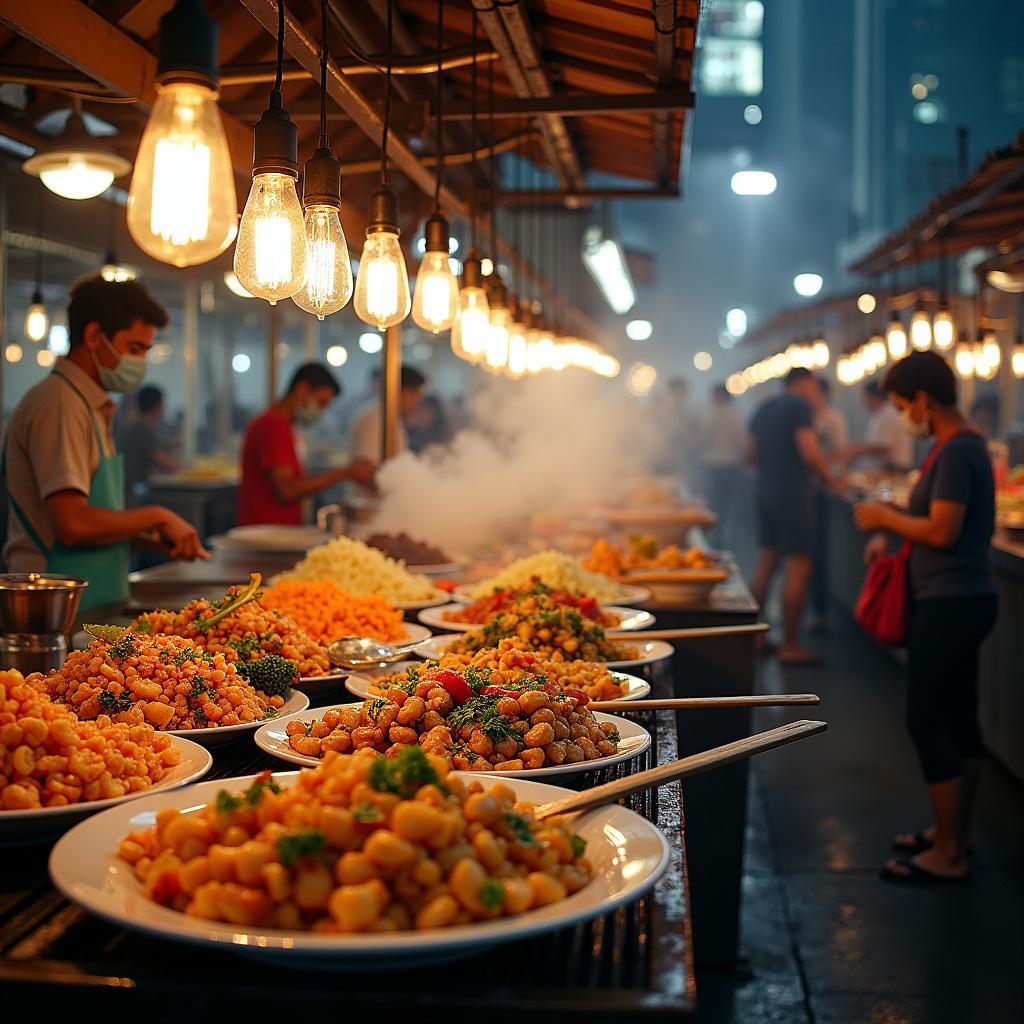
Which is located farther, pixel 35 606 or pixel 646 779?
pixel 35 606

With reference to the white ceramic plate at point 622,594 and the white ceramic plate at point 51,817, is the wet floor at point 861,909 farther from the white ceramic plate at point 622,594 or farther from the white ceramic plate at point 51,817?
the white ceramic plate at point 51,817

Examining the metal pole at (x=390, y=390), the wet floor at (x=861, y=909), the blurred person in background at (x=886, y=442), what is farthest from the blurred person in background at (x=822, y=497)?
the metal pole at (x=390, y=390)

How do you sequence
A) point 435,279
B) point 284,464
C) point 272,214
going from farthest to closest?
point 284,464 < point 435,279 < point 272,214

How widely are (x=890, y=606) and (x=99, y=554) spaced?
9.66 feet

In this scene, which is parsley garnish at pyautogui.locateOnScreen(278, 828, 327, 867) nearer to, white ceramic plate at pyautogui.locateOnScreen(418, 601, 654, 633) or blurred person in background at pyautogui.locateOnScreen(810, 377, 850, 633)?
white ceramic plate at pyautogui.locateOnScreen(418, 601, 654, 633)

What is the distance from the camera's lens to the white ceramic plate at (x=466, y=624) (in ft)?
10.4

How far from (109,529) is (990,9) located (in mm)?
17469

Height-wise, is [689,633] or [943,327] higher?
[943,327]

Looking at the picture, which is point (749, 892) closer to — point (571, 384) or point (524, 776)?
point (524, 776)

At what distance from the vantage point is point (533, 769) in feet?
5.74

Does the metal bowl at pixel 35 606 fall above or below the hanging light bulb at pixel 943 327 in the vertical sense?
below

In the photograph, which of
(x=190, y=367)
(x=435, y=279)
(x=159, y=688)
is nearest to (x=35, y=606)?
(x=159, y=688)

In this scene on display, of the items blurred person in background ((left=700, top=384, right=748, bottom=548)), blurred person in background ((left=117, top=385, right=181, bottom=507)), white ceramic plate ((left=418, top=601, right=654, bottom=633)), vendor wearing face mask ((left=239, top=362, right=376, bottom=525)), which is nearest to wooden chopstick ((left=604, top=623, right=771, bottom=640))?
white ceramic plate ((left=418, top=601, right=654, bottom=633))

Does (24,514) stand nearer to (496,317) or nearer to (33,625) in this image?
(33,625)
